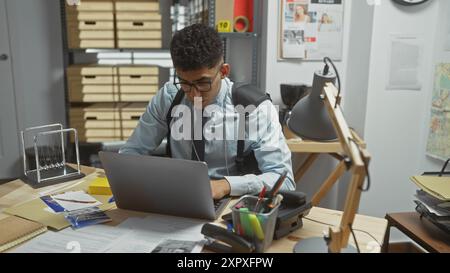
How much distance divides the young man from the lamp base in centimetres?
30

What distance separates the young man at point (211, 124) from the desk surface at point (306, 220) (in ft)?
0.60

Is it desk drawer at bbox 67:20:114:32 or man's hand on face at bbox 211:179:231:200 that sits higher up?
desk drawer at bbox 67:20:114:32

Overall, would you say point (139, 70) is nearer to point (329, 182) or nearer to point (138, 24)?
point (138, 24)

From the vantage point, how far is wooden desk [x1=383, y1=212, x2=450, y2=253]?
1322 mm

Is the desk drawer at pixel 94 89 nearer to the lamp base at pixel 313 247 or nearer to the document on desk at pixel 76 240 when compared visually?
the document on desk at pixel 76 240

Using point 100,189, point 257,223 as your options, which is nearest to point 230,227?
point 257,223

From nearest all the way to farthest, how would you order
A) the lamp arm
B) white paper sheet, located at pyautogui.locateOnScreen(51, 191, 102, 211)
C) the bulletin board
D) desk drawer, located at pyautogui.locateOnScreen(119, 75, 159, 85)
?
the lamp arm
white paper sheet, located at pyautogui.locateOnScreen(51, 191, 102, 211)
the bulletin board
desk drawer, located at pyautogui.locateOnScreen(119, 75, 159, 85)

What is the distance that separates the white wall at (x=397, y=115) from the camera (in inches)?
91.7

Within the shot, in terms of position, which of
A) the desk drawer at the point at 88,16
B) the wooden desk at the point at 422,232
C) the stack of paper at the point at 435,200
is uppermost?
the desk drawer at the point at 88,16

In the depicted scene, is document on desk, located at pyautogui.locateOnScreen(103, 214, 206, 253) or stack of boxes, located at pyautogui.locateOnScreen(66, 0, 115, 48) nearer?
document on desk, located at pyautogui.locateOnScreen(103, 214, 206, 253)

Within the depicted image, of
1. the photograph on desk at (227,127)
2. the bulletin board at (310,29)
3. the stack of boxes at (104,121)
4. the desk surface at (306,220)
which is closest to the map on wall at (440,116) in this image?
the photograph on desk at (227,127)

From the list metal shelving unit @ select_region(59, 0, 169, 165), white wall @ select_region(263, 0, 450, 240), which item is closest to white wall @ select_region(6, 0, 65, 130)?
metal shelving unit @ select_region(59, 0, 169, 165)

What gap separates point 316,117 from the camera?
986mm

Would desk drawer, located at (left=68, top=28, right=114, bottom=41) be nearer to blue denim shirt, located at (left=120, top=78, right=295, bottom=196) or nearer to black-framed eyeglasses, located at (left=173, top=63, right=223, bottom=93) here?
blue denim shirt, located at (left=120, top=78, right=295, bottom=196)
